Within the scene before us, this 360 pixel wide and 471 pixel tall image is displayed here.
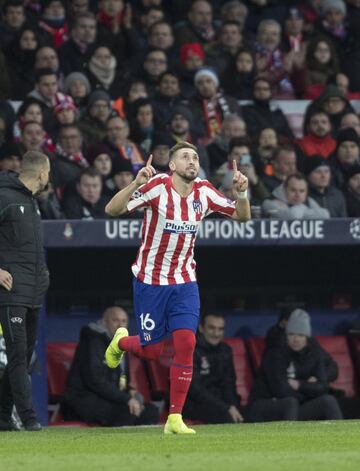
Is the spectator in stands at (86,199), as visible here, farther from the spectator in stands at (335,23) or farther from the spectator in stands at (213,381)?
the spectator in stands at (335,23)

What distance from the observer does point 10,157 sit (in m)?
12.5

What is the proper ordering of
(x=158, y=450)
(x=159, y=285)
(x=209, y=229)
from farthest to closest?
1. (x=209, y=229)
2. (x=159, y=285)
3. (x=158, y=450)

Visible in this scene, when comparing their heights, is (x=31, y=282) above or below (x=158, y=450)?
above

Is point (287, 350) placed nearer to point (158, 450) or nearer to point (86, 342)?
point (86, 342)

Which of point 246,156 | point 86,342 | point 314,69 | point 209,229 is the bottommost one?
point 86,342

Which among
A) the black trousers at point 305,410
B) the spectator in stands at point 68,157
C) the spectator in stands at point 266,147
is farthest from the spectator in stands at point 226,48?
the black trousers at point 305,410

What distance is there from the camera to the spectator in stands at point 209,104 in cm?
1493

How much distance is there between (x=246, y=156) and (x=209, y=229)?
1.56m

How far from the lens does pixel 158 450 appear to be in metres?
7.98

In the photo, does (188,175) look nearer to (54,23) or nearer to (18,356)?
(18,356)

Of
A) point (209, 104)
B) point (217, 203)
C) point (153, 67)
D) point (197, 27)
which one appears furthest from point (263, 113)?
point (217, 203)

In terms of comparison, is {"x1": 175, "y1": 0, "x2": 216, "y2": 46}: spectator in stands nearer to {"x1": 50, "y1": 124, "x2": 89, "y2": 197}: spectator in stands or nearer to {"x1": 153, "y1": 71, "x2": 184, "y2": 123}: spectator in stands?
{"x1": 153, "y1": 71, "x2": 184, "y2": 123}: spectator in stands

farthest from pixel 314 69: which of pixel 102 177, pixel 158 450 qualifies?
pixel 158 450

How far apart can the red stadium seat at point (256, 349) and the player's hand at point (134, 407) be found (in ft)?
6.52
